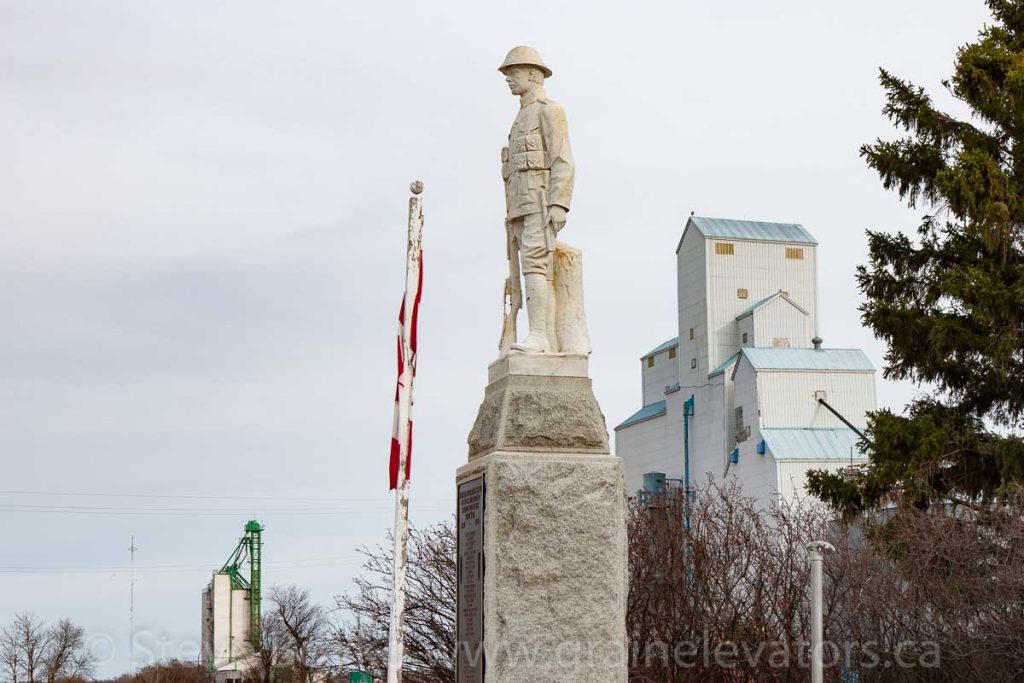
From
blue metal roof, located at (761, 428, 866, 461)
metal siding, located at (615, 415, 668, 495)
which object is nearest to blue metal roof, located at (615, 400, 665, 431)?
metal siding, located at (615, 415, 668, 495)

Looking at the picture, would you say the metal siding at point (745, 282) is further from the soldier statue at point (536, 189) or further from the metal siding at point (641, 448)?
the soldier statue at point (536, 189)

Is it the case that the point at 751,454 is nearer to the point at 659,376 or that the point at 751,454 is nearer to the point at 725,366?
the point at 725,366

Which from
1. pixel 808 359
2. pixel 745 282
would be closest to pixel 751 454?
pixel 808 359

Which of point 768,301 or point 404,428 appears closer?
point 404,428

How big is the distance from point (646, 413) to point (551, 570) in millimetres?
46138

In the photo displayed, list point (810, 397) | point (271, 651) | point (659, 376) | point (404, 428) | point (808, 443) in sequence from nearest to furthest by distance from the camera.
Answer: point (404, 428), point (808, 443), point (810, 397), point (659, 376), point (271, 651)

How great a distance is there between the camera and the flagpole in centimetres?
1263

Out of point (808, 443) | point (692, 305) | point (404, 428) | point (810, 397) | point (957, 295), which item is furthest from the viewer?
point (692, 305)

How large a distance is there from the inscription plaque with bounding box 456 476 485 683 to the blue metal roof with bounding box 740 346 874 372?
38156mm

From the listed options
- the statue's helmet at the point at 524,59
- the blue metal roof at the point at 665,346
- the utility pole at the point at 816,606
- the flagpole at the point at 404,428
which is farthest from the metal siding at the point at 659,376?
the statue's helmet at the point at 524,59

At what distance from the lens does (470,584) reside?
11031mm

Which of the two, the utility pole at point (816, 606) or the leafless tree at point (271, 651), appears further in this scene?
the leafless tree at point (271, 651)

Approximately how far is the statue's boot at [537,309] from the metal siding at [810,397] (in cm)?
3784

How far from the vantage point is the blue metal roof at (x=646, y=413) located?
55.5m
